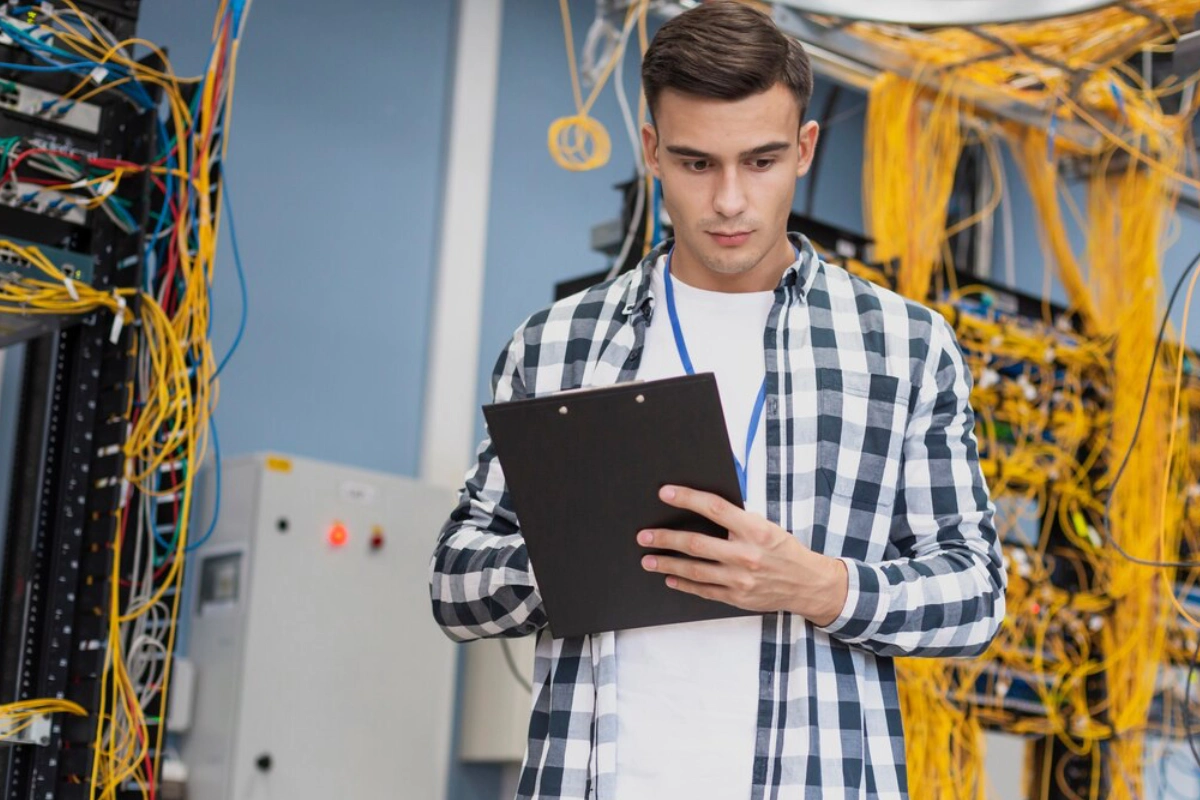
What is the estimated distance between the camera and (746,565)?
54.2 inches

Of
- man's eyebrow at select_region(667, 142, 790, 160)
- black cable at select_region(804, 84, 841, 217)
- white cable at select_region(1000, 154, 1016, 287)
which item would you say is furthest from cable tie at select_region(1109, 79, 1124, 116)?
man's eyebrow at select_region(667, 142, 790, 160)

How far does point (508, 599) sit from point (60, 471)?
141cm

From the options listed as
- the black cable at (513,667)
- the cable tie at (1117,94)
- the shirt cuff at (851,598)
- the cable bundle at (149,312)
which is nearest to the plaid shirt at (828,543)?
the shirt cuff at (851,598)

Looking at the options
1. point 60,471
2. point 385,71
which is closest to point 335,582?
point 60,471

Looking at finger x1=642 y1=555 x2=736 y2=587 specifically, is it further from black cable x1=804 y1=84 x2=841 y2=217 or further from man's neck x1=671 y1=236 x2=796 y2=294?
black cable x1=804 y1=84 x2=841 y2=217

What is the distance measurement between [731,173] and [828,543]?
401mm

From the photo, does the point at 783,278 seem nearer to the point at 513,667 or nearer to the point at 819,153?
the point at 513,667

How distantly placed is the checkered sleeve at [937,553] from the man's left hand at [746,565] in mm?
37

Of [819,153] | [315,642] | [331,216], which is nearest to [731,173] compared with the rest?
[315,642]

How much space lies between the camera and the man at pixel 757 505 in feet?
4.75

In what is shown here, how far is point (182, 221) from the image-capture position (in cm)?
277

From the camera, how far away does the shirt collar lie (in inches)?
65.1

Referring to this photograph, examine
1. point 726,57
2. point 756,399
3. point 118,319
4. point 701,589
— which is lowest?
point 701,589

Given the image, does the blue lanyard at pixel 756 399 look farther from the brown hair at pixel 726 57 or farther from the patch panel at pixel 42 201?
the patch panel at pixel 42 201
